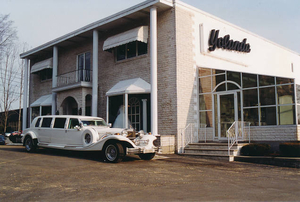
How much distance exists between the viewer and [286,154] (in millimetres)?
10953

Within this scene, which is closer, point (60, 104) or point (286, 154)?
point (286, 154)

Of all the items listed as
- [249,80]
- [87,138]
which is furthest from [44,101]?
[249,80]

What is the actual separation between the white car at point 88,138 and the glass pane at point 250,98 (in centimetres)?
497

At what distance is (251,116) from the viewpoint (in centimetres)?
1330

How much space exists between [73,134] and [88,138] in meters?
0.84

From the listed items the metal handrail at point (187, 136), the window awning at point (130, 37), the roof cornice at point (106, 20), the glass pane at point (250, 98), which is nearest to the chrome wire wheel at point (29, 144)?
the window awning at point (130, 37)

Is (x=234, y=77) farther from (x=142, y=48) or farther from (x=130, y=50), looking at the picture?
(x=130, y=50)

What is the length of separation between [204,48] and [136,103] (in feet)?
14.6

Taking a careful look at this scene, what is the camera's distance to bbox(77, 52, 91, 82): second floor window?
18.4 metres

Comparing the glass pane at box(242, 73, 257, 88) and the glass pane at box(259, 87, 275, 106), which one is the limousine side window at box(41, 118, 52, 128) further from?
the glass pane at box(259, 87, 275, 106)

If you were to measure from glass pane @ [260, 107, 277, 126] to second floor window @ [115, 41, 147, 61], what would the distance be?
6.43 metres

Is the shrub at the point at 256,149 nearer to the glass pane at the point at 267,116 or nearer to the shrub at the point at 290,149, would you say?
the shrub at the point at 290,149

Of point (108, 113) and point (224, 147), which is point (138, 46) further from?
point (224, 147)

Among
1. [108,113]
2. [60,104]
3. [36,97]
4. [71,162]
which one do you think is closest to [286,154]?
[71,162]
